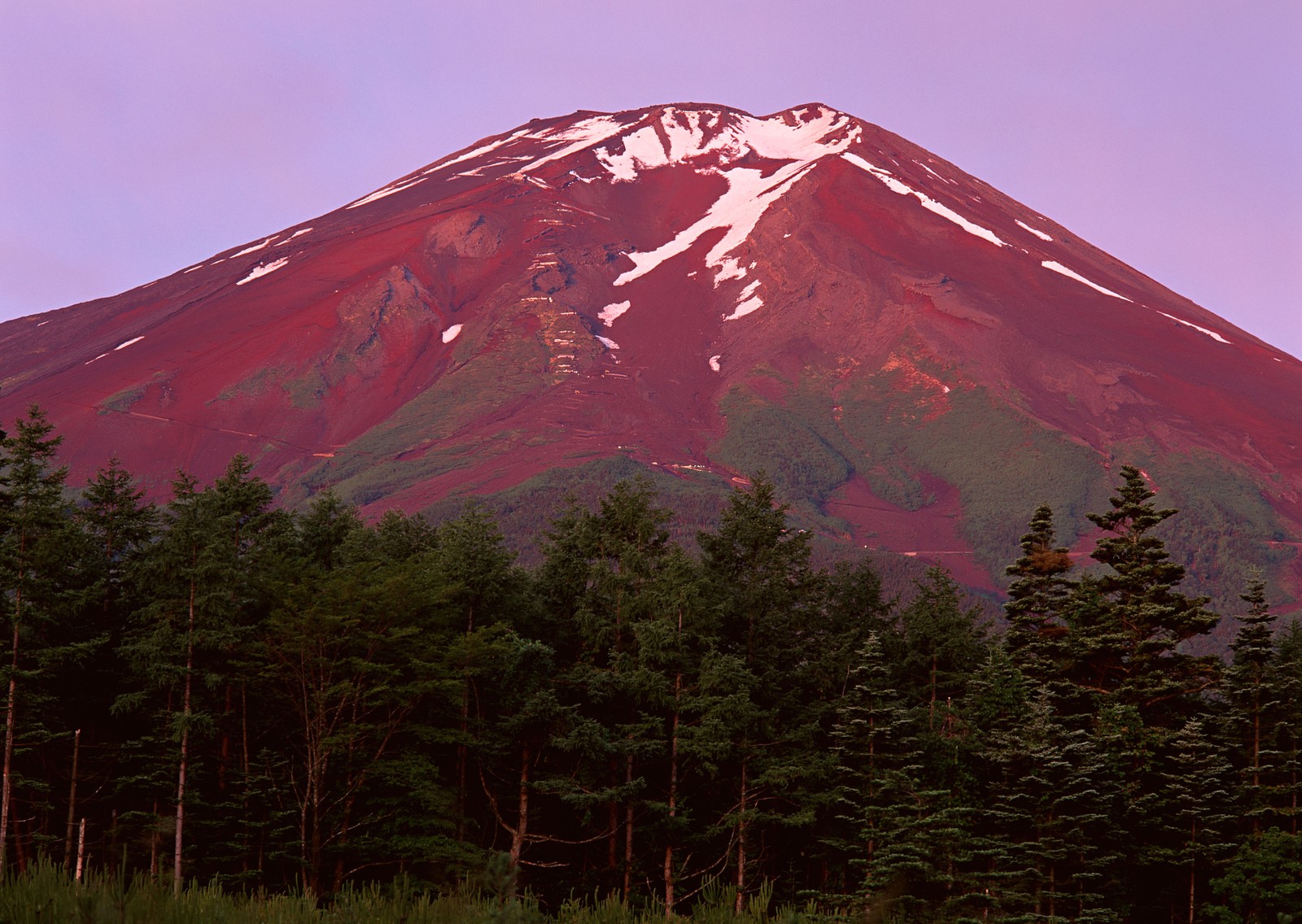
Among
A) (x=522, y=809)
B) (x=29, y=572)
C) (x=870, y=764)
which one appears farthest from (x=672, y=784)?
(x=29, y=572)

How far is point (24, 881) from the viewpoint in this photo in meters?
6.05

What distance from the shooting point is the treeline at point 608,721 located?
34781 mm

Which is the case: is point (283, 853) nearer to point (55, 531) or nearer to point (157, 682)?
point (157, 682)

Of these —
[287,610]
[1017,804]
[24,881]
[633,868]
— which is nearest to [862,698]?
[1017,804]

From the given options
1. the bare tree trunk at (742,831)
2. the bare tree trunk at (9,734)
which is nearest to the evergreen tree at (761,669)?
the bare tree trunk at (742,831)

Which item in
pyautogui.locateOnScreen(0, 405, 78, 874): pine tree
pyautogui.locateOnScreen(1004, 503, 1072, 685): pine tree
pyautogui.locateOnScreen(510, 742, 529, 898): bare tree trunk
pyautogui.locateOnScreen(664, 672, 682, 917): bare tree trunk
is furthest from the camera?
pyautogui.locateOnScreen(1004, 503, 1072, 685): pine tree

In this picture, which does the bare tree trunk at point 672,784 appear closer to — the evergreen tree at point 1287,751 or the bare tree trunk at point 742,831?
the bare tree trunk at point 742,831

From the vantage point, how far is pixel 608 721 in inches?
1615

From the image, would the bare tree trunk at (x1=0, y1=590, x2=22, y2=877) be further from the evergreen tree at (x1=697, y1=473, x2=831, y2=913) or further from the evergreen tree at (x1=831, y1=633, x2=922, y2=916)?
the evergreen tree at (x1=831, y1=633, x2=922, y2=916)

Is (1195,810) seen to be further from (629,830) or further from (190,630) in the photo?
(190,630)

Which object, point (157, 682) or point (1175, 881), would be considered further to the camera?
point (1175, 881)

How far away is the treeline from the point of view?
34.8 meters

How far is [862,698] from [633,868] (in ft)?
30.0

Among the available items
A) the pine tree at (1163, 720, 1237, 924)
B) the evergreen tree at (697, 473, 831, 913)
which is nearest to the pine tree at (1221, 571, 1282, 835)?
the pine tree at (1163, 720, 1237, 924)
